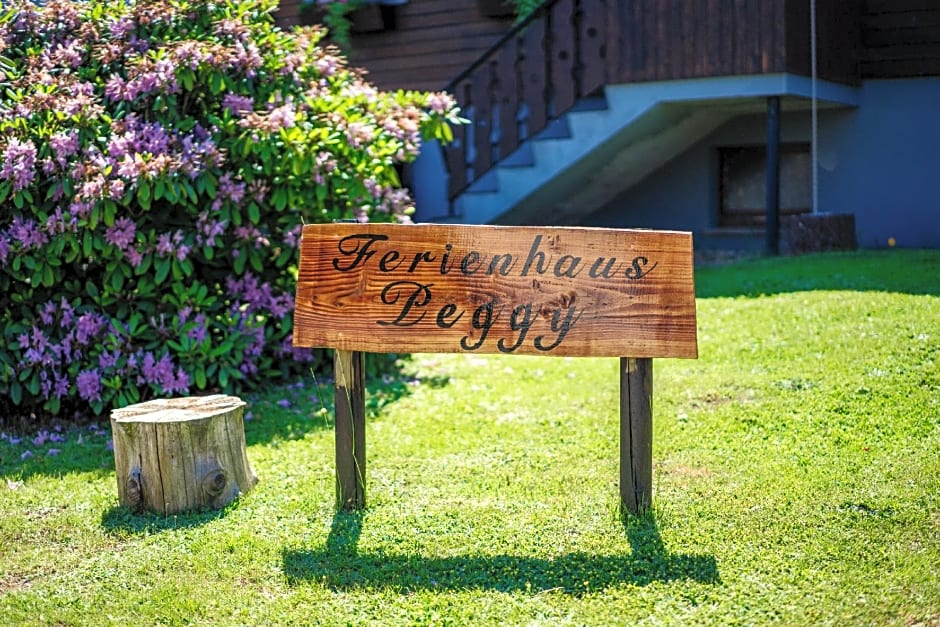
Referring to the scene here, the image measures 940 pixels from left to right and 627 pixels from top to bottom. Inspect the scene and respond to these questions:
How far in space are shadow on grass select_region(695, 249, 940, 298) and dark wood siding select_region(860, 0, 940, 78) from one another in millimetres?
2191

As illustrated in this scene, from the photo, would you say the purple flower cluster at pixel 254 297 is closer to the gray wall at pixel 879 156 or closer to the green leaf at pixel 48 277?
the green leaf at pixel 48 277

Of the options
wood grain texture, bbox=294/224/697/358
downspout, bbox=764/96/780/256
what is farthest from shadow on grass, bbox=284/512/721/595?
downspout, bbox=764/96/780/256

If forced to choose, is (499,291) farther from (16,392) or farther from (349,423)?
(16,392)

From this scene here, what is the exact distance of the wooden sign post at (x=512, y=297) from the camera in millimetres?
4344

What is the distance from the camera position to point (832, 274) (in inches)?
343

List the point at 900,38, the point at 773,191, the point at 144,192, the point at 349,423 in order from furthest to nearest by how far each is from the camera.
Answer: the point at 900,38, the point at 773,191, the point at 144,192, the point at 349,423

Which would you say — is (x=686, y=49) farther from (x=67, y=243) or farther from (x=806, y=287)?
(x=67, y=243)

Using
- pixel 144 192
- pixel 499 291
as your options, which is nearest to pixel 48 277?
pixel 144 192

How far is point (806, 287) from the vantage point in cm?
835

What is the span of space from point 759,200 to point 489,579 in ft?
31.7

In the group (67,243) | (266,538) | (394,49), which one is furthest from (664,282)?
(394,49)

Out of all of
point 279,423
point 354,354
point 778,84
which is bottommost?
point 279,423

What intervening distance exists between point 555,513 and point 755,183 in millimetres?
8963

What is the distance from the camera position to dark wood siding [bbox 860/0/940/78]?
11.2m
